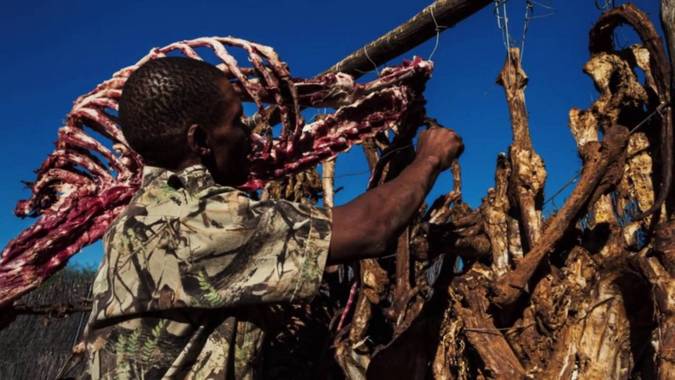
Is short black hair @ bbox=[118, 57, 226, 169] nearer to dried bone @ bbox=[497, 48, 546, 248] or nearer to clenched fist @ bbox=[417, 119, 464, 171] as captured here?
clenched fist @ bbox=[417, 119, 464, 171]

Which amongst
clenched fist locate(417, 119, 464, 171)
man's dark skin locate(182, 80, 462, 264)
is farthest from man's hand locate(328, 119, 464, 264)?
clenched fist locate(417, 119, 464, 171)

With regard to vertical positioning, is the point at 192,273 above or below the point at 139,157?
below

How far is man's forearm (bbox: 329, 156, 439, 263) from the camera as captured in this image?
1.51 m

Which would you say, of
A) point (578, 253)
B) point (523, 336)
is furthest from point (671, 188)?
point (523, 336)

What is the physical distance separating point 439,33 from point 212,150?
1.90m

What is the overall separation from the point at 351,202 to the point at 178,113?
46 centimetres

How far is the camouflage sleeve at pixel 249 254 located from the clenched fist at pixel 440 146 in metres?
0.53

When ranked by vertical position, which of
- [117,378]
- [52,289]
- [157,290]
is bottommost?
[117,378]

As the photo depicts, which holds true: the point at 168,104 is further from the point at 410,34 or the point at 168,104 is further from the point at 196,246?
the point at 410,34

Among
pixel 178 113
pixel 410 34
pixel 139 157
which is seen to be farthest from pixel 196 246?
pixel 410 34

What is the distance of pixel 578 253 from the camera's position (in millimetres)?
2732

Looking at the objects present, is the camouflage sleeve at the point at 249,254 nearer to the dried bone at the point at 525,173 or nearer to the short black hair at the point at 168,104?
the short black hair at the point at 168,104

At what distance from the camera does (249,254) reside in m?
1.45

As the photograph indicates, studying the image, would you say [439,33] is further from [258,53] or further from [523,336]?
[523,336]
